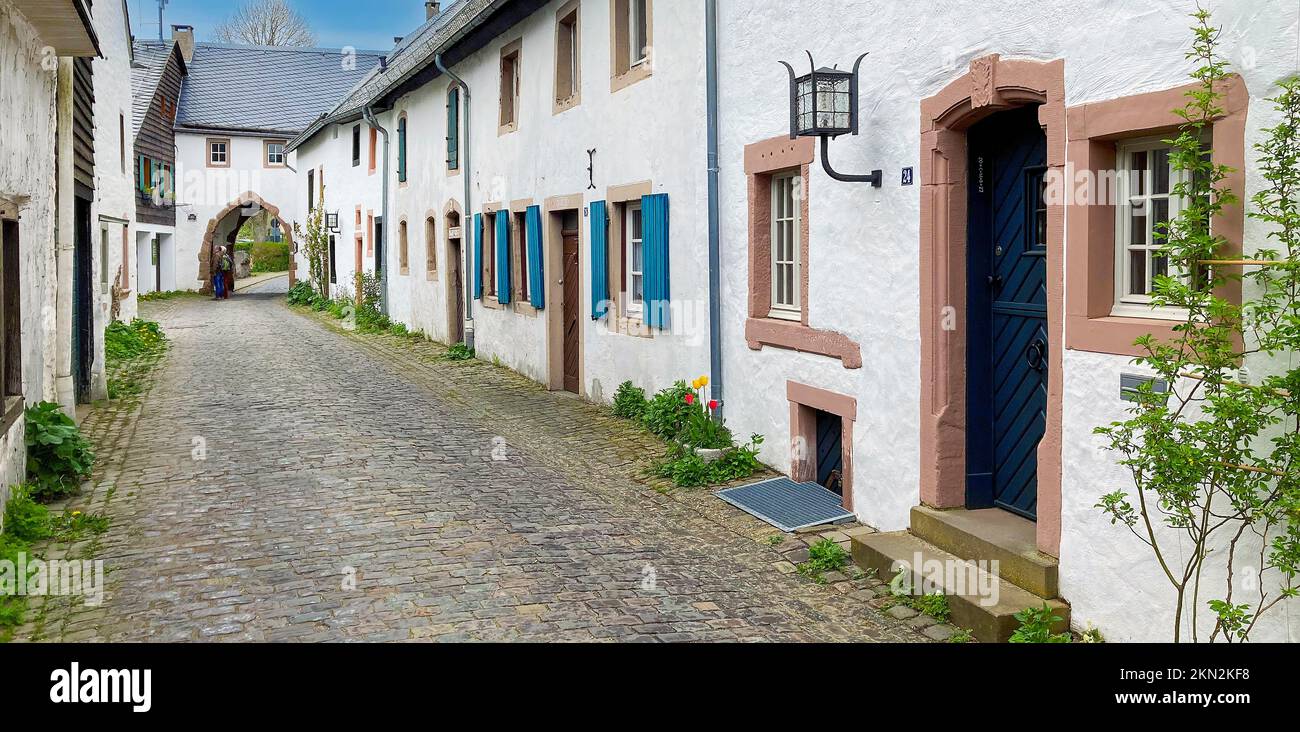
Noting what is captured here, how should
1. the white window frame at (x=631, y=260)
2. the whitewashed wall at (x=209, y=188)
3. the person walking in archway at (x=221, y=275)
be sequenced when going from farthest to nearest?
the whitewashed wall at (x=209, y=188), the person walking in archway at (x=221, y=275), the white window frame at (x=631, y=260)

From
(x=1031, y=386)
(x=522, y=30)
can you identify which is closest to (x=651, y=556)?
(x=1031, y=386)

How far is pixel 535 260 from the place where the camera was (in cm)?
1493

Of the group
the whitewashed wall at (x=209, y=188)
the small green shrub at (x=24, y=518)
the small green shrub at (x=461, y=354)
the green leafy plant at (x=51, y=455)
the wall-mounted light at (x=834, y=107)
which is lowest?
the small green shrub at (x=24, y=518)

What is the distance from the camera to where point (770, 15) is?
8.85 metres

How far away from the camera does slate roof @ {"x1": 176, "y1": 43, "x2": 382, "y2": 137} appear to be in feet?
139

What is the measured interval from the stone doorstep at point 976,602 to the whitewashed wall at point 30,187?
5297 millimetres

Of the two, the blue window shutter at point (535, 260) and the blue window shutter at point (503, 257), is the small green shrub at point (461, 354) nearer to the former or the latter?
the blue window shutter at point (503, 257)

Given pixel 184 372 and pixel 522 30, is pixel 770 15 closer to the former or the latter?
pixel 522 30

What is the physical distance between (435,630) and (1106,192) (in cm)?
367

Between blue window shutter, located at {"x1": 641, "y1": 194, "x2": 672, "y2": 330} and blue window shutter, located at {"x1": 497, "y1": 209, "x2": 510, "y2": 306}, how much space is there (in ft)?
16.9

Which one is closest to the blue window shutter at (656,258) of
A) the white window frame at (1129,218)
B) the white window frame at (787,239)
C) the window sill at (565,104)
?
the white window frame at (787,239)

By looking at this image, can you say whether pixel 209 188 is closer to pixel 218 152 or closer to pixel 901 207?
pixel 218 152

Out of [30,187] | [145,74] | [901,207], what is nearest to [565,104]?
[30,187]

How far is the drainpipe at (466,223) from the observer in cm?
1805
